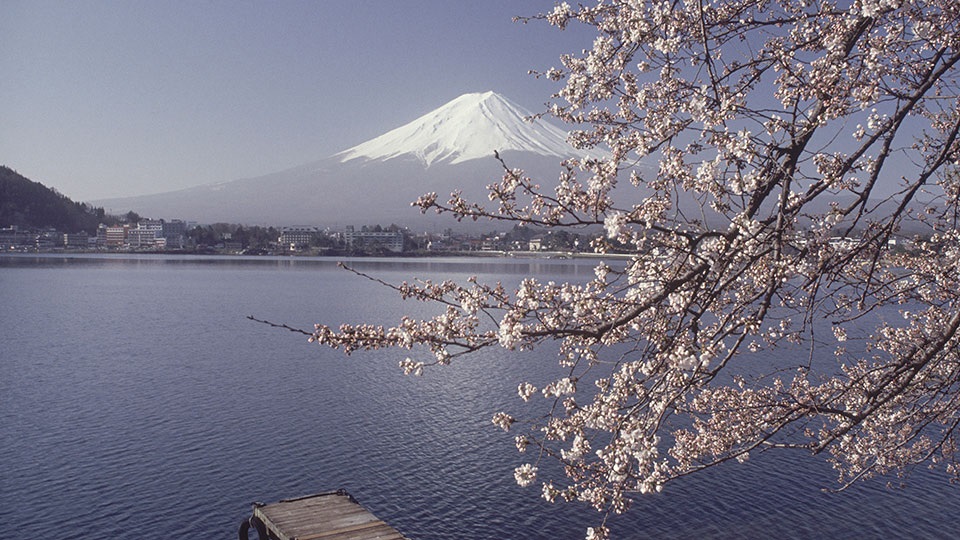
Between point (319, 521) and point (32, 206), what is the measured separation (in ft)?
524

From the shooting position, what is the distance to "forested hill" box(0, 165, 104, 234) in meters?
140

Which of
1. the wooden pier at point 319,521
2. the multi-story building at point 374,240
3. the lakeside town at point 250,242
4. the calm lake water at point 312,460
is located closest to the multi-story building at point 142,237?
the lakeside town at point 250,242

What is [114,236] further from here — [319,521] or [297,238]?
[319,521]

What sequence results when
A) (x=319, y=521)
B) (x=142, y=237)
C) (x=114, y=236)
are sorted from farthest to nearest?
(x=142, y=237), (x=114, y=236), (x=319, y=521)

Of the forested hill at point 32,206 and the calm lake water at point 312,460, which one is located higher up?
the forested hill at point 32,206

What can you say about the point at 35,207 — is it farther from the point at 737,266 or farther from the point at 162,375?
the point at 737,266

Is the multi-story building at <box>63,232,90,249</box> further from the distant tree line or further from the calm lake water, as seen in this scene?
the calm lake water

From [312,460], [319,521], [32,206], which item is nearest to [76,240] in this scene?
[32,206]

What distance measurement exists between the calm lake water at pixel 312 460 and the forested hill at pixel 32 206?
137 metres

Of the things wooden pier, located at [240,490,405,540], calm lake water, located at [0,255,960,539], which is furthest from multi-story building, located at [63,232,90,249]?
wooden pier, located at [240,490,405,540]

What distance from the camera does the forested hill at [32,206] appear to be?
140375 mm

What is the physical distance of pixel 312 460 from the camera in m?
14.3

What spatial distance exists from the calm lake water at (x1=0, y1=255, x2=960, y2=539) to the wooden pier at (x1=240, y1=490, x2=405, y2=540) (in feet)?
3.70

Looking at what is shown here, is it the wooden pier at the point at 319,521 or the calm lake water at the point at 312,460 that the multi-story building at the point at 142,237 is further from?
the wooden pier at the point at 319,521
